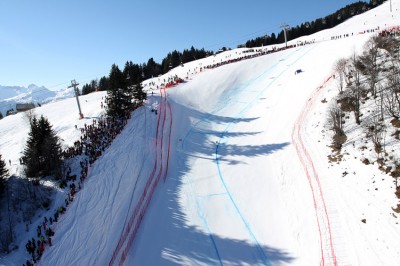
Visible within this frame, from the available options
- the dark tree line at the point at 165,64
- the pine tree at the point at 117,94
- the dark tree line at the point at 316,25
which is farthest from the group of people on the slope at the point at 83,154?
the dark tree line at the point at 316,25

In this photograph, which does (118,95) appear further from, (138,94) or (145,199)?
(145,199)

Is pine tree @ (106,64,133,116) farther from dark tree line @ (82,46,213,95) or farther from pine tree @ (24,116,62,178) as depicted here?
dark tree line @ (82,46,213,95)

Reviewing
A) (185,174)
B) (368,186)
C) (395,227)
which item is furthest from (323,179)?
(185,174)

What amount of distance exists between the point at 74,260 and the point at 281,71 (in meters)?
39.2

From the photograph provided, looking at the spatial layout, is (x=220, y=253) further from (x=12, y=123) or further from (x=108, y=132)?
(x=12, y=123)

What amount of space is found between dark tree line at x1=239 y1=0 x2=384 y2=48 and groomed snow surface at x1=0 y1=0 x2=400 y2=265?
70641 mm

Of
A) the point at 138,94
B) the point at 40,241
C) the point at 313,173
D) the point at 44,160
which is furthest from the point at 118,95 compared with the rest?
the point at 313,173

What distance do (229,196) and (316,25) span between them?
102 meters

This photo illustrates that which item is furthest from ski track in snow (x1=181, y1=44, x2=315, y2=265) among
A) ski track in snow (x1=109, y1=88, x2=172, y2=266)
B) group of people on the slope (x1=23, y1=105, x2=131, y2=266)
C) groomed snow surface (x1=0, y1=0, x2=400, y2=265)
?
group of people on the slope (x1=23, y1=105, x2=131, y2=266)

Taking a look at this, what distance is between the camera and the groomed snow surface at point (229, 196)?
17203 mm

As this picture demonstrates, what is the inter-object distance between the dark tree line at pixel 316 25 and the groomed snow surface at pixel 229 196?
70.6m

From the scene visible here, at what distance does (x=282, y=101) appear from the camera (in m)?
37.1

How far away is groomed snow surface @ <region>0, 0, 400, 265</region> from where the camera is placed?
17.2m

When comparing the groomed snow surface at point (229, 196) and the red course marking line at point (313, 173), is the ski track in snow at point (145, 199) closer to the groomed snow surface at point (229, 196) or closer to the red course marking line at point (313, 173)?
the groomed snow surface at point (229, 196)
